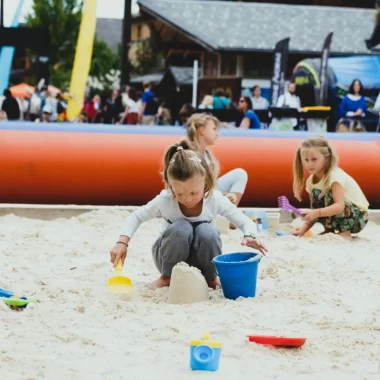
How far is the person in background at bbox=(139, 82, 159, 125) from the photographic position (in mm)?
14328

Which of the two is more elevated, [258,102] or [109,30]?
[109,30]

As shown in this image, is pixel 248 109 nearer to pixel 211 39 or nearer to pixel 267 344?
pixel 267 344

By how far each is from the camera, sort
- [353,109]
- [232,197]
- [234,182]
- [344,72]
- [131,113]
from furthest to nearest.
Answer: [344,72]
[131,113]
[353,109]
[234,182]
[232,197]

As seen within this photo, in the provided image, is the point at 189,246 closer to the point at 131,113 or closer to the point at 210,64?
the point at 131,113

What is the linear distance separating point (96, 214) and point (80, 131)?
1.09 metres

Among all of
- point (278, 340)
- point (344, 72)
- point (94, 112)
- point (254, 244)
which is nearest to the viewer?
point (278, 340)

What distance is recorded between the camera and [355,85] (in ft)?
40.1

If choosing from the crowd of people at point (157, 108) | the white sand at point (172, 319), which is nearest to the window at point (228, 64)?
the crowd of people at point (157, 108)

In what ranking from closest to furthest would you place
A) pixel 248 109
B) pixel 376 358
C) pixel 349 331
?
pixel 376 358, pixel 349 331, pixel 248 109

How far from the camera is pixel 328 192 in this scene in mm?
5293

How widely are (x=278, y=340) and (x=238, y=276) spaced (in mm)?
791

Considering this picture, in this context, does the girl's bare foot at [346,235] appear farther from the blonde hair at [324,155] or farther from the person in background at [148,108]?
the person in background at [148,108]

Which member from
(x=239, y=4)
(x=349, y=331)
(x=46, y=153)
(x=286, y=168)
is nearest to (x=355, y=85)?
(x=286, y=168)

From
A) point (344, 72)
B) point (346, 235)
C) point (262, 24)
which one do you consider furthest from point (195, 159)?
point (262, 24)
